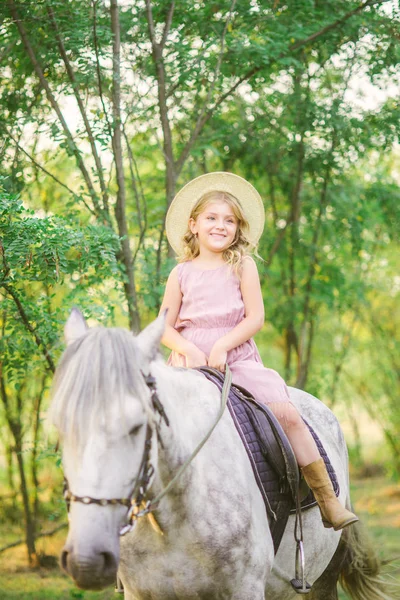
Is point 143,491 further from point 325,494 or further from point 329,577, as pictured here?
point 329,577

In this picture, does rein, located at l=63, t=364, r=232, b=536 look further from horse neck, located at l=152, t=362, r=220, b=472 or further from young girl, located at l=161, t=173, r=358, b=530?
young girl, located at l=161, t=173, r=358, b=530

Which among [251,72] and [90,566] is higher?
[251,72]

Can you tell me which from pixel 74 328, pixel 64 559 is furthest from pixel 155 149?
pixel 64 559

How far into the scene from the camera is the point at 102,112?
234 inches

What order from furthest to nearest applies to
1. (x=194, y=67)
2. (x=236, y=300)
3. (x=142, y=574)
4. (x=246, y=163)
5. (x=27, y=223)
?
(x=246, y=163) < (x=194, y=67) < (x=27, y=223) < (x=236, y=300) < (x=142, y=574)

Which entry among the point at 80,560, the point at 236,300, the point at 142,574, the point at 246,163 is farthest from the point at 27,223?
the point at 246,163

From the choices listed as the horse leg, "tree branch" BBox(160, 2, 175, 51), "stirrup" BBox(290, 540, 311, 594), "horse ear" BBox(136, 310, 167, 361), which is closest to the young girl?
"stirrup" BBox(290, 540, 311, 594)

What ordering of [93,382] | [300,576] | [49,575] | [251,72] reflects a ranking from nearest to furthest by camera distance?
1. [93,382]
2. [300,576]
3. [251,72]
4. [49,575]

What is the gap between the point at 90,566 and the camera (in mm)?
2121

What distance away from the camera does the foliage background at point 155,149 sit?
5.45 metres

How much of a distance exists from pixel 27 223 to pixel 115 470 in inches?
99.9

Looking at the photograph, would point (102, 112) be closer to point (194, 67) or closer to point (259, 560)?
point (194, 67)

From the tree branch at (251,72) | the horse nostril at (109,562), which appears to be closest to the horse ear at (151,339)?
the horse nostril at (109,562)

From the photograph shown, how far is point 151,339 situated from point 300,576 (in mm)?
1732
